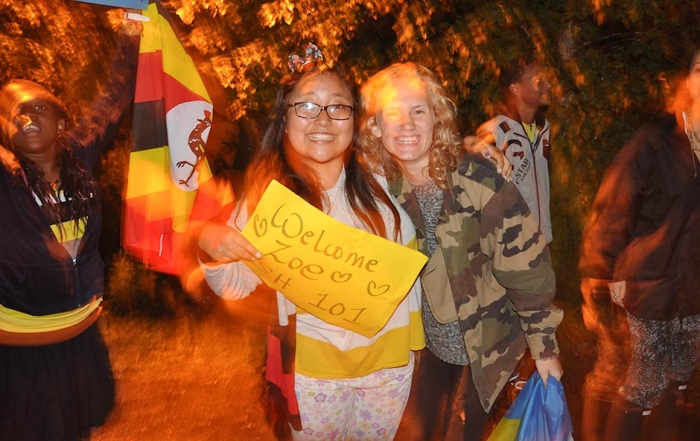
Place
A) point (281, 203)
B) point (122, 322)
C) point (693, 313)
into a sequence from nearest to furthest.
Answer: point (281, 203)
point (693, 313)
point (122, 322)

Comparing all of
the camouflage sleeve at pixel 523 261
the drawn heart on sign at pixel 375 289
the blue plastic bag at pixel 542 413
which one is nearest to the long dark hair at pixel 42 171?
the drawn heart on sign at pixel 375 289

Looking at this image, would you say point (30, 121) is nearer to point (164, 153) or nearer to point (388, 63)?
point (164, 153)

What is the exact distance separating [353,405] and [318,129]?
3.49ft

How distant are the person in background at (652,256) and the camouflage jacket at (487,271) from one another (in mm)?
767

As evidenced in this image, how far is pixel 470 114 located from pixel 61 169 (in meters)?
3.71

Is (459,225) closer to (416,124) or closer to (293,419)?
(416,124)

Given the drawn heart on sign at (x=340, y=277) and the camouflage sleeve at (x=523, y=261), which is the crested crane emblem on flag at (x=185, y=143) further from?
the camouflage sleeve at (x=523, y=261)

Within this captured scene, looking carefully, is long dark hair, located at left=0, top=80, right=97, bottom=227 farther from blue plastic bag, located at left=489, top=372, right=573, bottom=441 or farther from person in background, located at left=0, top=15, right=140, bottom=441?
blue plastic bag, located at left=489, top=372, right=573, bottom=441

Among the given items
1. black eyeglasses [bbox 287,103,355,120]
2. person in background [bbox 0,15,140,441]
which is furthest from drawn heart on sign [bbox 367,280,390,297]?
person in background [bbox 0,15,140,441]

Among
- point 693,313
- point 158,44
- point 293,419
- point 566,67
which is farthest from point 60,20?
point 693,313

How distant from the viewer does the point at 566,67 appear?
4992 millimetres

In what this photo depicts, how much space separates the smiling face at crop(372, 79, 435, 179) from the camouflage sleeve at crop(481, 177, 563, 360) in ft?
1.12

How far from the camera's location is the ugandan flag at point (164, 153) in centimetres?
290

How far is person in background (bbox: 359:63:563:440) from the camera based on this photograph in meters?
2.47
